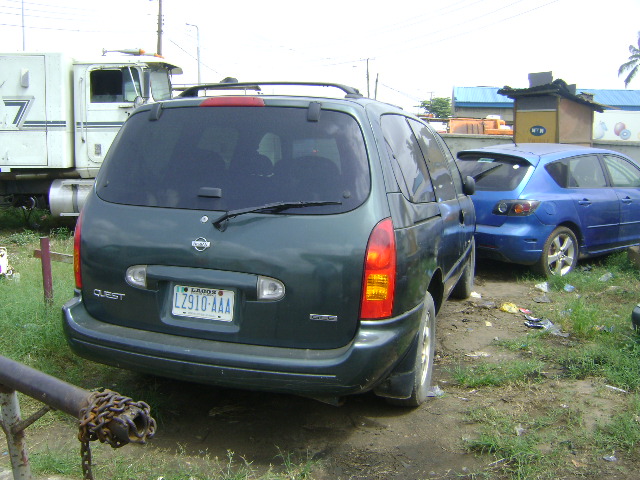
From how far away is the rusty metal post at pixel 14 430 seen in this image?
6.91 ft

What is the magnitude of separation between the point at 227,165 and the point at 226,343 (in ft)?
3.04

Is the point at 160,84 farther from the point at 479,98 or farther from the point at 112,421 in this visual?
the point at 479,98

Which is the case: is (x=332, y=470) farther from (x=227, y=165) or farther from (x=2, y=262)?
(x=2, y=262)

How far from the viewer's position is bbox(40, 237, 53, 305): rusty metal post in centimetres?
486

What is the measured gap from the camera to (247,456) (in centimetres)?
325

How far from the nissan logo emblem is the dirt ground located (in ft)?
3.48

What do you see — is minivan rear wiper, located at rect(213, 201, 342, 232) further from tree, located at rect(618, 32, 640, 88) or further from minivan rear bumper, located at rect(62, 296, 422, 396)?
tree, located at rect(618, 32, 640, 88)

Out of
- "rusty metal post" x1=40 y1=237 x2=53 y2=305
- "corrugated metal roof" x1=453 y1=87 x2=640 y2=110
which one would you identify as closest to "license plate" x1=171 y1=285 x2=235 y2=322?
"rusty metal post" x1=40 y1=237 x2=53 y2=305

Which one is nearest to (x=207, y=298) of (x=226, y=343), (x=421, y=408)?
(x=226, y=343)

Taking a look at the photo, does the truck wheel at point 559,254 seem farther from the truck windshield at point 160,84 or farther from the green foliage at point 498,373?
the truck windshield at point 160,84

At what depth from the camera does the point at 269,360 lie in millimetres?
2980

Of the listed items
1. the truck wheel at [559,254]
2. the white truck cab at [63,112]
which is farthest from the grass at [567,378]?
the white truck cab at [63,112]

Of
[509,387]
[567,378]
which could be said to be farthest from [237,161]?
[567,378]

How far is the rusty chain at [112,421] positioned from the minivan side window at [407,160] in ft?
7.14
